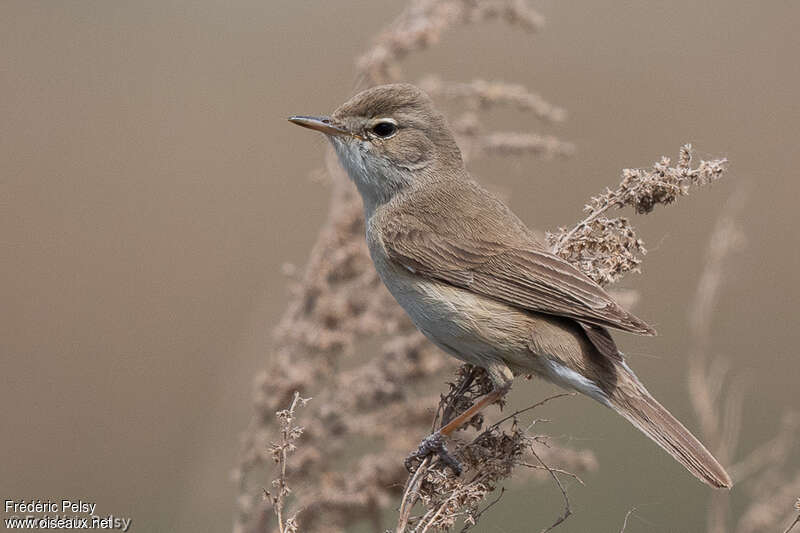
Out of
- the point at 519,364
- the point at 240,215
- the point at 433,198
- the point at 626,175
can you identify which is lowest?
the point at 519,364

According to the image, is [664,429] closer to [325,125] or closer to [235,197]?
[325,125]

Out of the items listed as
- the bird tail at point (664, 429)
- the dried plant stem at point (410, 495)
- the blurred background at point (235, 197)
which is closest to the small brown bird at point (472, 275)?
the bird tail at point (664, 429)

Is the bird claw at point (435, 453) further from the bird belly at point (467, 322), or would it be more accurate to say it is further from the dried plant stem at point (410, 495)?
the bird belly at point (467, 322)

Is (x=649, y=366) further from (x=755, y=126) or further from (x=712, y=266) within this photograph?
(x=712, y=266)

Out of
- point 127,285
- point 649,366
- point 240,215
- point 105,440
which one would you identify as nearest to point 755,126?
point 649,366

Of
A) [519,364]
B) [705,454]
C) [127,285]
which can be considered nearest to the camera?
[705,454]

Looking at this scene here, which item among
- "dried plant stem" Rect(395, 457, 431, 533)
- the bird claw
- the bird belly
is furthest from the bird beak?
"dried plant stem" Rect(395, 457, 431, 533)

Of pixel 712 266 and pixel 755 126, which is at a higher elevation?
pixel 755 126

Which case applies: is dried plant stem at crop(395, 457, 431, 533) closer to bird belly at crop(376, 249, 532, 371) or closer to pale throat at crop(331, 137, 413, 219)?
bird belly at crop(376, 249, 532, 371)

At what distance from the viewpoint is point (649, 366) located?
7.45 m

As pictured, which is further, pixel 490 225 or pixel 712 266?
pixel 490 225

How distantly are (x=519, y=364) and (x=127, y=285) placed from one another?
5453mm

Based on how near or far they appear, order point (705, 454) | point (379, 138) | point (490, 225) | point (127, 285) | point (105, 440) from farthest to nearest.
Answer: point (127, 285) → point (105, 440) → point (379, 138) → point (490, 225) → point (705, 454)

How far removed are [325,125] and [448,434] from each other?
1569 mm
